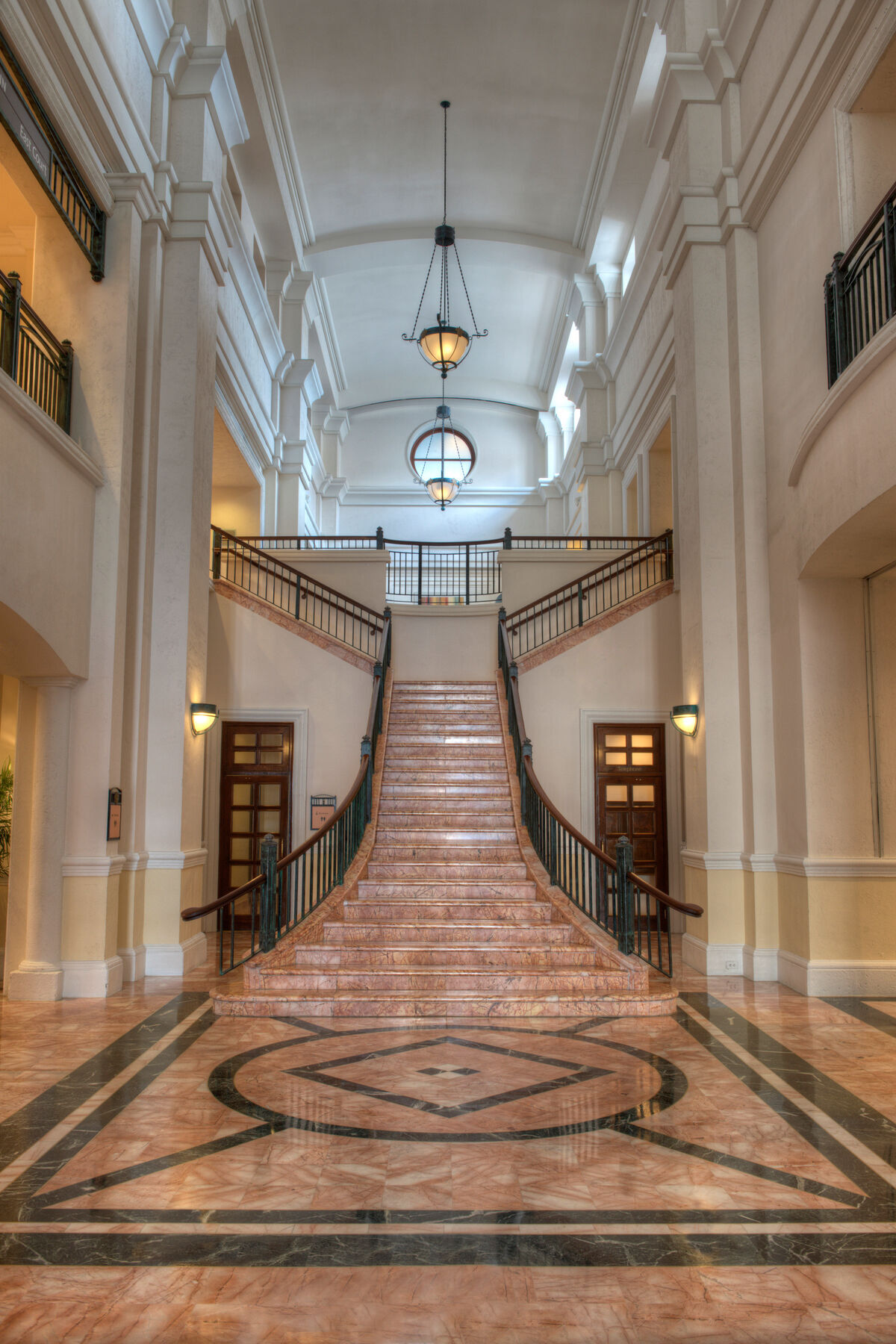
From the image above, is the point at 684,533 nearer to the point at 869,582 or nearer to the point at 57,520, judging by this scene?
the point at 869,582

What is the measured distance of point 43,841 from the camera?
25.3 feet

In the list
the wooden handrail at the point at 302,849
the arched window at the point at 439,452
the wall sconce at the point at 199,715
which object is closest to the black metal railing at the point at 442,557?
the arched window at the point at 439,452

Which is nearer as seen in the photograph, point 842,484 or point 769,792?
point 842,484

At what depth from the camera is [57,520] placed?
7355mm

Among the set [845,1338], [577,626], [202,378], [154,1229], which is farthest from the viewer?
[577,626]

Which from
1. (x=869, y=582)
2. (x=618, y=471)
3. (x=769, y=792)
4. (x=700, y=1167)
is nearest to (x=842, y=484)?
(x=869, y=582)

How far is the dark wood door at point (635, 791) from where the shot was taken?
12.1 metres

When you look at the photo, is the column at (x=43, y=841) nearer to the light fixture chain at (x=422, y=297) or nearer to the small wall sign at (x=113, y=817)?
the small wall sign at (x=113, y=817)

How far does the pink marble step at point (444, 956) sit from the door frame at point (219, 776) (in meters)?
4.26

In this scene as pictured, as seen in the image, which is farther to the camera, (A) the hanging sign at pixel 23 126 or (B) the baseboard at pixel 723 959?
(B) the baseboard at pixel 723 959

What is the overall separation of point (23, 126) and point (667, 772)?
918cm

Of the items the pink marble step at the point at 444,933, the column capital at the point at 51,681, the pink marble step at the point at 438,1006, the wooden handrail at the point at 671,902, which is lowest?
the pink marble step at the point at 438,1006

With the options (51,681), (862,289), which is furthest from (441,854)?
(862,289)

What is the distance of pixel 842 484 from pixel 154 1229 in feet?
19.4
